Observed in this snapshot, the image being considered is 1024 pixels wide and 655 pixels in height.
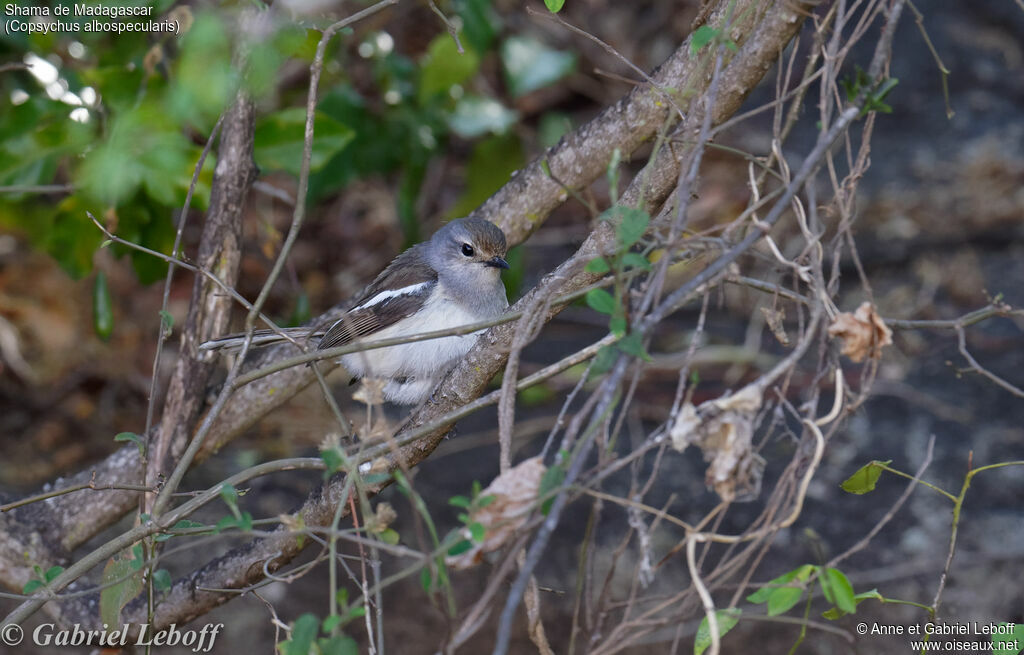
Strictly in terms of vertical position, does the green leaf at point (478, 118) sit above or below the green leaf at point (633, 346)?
below

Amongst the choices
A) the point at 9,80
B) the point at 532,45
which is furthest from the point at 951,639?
the point at 9,80

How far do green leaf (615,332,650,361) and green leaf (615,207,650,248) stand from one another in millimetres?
197

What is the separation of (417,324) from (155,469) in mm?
1287

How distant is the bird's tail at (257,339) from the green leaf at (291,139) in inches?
28.7

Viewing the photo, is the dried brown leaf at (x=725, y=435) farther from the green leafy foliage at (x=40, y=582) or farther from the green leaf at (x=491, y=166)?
the green leaf at (x=491, y=166)

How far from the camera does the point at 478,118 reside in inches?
253

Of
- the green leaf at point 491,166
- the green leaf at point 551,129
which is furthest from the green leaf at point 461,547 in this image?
the green leaf at point 551,129

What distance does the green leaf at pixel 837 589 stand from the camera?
2145 mm

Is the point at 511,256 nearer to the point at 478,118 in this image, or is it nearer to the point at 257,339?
the point at 478,118

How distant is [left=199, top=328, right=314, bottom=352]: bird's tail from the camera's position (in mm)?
3871

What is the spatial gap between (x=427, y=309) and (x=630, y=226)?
2.47 metres

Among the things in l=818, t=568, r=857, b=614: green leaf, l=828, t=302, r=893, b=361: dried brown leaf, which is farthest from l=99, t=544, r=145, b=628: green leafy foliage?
l=828, t=302, r=893, b=361: dried brown leaf

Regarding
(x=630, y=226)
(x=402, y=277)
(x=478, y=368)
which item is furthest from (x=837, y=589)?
(x=402, y=277)

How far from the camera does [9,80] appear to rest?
4.83 metres
